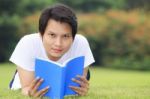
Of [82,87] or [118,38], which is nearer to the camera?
[82,87]

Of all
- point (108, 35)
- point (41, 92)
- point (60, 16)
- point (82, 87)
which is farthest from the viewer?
point (108, 35)

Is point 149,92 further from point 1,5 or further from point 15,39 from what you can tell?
point 1,5

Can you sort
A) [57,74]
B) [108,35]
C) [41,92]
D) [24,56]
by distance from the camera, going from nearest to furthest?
1. [57,74]
2. [41,92]
3. [24,56]
4. [108,35]

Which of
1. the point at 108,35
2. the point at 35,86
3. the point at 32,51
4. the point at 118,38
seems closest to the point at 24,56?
the point at 32,51

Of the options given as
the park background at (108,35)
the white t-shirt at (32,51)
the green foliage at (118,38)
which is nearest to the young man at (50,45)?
the white t-shirt at (32,51)

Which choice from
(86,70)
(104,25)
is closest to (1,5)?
(104,25)

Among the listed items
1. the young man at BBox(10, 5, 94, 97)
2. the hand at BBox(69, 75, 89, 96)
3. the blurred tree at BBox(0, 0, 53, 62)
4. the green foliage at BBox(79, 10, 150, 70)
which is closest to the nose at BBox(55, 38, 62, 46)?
the young man at BBox(10, 5, 94, 97)

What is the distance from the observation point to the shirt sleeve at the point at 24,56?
14.6ft

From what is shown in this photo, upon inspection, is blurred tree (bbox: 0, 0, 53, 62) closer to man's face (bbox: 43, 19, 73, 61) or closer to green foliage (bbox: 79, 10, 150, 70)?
green foliage (bbox: 79, 10, 150, 70)

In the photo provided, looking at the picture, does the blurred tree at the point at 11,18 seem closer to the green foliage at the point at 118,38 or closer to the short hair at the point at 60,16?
the green foliage at the point at 118,38

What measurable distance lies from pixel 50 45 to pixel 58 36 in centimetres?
13

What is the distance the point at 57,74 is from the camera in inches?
154

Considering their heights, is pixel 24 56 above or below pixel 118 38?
above

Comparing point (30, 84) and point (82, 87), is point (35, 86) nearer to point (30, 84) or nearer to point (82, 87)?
point (30, 84)
